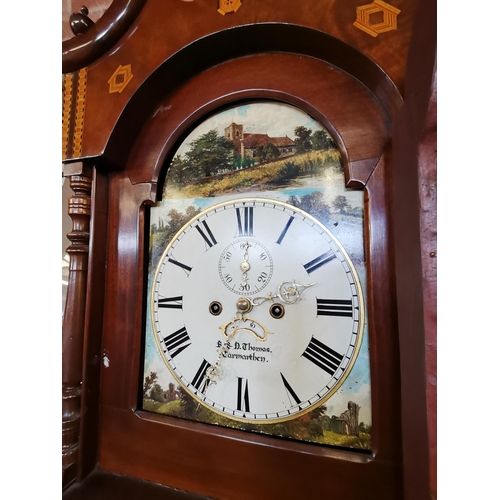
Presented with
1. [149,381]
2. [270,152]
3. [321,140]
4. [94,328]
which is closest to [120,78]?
[270,152]

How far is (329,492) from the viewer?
650 mm


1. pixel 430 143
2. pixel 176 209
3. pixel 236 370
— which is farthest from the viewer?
pixel 176 209

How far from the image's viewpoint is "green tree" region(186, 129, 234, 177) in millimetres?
836

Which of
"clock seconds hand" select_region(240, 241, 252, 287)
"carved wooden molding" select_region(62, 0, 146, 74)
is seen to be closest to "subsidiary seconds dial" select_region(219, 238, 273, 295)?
"clock seconds hand" select_region(240, 241, 252, 287)

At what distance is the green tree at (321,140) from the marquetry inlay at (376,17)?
0.21 m

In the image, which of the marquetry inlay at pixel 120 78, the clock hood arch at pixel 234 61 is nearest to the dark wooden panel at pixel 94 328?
the clock hood arch at pixel 234 61

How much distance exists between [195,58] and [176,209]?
1.28 feet

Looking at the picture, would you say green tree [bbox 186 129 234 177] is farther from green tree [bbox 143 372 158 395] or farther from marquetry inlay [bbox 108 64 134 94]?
green tree [bbox 143 372 158 395]

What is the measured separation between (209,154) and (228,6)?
0.34 meters

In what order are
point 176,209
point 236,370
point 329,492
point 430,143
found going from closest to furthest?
1. point 430,143
2. point 329,492
3. point 236,370
4. point 176,209

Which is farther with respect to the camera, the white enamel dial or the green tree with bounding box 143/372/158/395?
the green tree with bounding box 143/372/158/395

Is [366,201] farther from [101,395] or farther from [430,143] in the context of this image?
[101,395]

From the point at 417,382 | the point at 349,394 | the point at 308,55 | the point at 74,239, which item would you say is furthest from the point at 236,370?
the point at 308,55

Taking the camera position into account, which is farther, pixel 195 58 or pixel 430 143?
pixel 195 58
